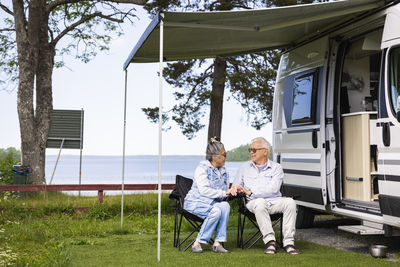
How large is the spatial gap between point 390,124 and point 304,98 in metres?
1.83

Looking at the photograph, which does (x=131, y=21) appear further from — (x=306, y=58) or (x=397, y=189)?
(x=397, y=189)

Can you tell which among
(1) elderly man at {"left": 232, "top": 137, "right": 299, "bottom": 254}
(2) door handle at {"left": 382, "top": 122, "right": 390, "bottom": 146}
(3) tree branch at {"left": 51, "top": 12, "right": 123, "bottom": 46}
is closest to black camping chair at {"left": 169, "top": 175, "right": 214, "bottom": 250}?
(1) elderly man at {"left": 232, "top": 137, "right": 299, "bottom": 254}

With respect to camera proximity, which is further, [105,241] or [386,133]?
[105,241]

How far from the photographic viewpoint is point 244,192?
537 centimetres

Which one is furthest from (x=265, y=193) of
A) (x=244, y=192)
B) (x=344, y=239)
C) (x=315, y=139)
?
(x=344, y=239)

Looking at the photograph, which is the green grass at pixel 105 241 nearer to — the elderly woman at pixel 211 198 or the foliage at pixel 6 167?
the elderly woman at pixel 211 198

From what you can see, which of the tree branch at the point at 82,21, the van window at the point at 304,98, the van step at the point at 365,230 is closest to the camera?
the van step at the point at 365,230

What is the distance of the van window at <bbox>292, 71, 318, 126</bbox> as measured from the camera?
637cm

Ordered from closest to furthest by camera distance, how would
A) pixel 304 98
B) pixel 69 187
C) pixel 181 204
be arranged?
pixel 181 204
pixel 304 98
pixel 69 187

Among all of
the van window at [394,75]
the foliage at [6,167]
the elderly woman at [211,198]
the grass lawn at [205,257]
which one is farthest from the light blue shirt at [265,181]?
the foliage at [6,167]

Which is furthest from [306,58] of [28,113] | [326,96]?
[28,113]

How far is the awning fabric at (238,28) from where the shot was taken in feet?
16.6

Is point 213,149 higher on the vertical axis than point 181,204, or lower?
higher

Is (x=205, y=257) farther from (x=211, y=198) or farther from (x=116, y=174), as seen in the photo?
(x=116, y=174)
